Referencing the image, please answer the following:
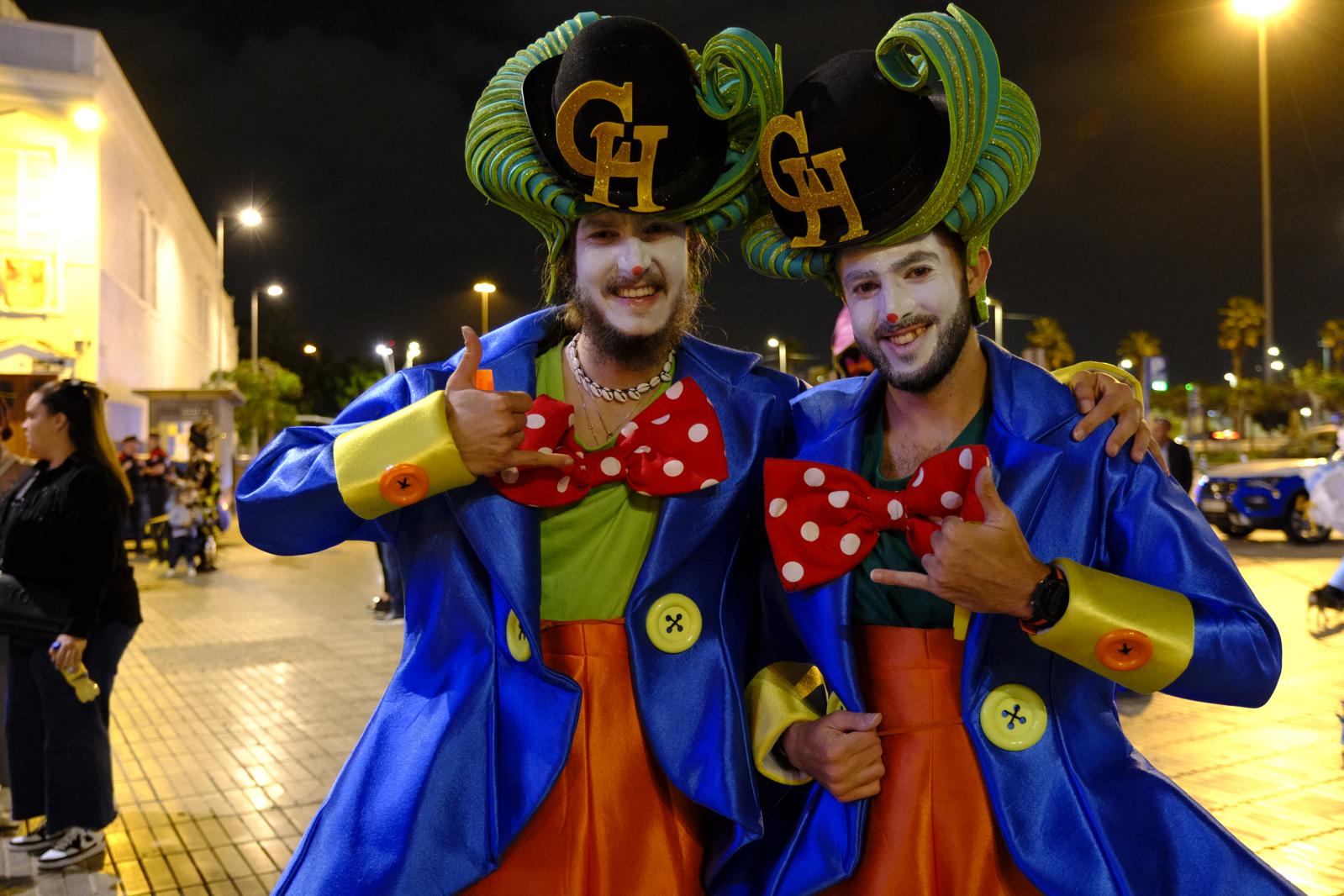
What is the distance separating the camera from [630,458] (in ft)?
7.27

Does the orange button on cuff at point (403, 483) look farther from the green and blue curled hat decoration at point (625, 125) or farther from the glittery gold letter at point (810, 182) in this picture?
the glittery gold letter at point (810, 182)

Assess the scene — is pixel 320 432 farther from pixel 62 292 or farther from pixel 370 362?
pixel 370 362

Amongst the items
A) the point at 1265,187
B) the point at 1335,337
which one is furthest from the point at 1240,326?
the point at 1265,187

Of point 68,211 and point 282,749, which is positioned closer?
point 282,749

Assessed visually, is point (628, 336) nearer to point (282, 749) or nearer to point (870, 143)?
point (870, 143)

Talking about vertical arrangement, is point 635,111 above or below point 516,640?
above

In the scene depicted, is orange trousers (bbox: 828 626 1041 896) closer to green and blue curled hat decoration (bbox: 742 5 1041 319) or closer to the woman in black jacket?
green and blue curled hat decoration (bbox: 742 5 1041 319)

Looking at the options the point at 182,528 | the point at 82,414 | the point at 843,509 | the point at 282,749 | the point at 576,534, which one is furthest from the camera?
the point at 182,528

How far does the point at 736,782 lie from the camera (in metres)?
2.09

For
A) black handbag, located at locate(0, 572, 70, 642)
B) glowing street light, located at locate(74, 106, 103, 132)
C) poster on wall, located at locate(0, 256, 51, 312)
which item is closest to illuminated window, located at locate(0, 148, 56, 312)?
poster on wall, located at locate(0, 256, 51, 312)

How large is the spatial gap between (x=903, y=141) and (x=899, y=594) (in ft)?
2.84

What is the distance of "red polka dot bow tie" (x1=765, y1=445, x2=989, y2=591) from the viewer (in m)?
1.94

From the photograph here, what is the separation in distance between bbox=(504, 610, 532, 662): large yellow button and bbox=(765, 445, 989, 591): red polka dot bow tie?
517 mm

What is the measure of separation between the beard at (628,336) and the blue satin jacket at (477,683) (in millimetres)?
234
